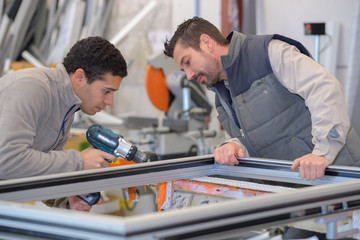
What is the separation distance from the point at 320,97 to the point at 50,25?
6.91 meters

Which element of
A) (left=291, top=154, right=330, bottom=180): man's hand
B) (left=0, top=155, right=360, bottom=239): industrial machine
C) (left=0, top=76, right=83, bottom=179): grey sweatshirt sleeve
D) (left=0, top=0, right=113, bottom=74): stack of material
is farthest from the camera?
(left=0, top=0, right=113, bottom=74): stack of material

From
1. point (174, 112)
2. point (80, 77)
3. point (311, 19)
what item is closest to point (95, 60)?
point (80, 77)

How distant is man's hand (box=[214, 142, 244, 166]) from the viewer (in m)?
1.88

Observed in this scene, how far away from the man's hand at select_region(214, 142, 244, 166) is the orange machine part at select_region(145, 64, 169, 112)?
264cm

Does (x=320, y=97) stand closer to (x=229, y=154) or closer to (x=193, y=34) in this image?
(x=229, y=154)

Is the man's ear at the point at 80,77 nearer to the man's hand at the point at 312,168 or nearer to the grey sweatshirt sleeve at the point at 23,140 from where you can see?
the grey sweatshirt sleeve at the point at 23,140

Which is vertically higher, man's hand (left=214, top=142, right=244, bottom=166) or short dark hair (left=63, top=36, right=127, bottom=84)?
short dark hair (left=63, top=36, right=127, bottom=84)

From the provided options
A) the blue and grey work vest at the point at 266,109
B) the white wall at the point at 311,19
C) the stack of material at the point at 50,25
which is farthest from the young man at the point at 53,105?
the stack of material at the point at 50,25

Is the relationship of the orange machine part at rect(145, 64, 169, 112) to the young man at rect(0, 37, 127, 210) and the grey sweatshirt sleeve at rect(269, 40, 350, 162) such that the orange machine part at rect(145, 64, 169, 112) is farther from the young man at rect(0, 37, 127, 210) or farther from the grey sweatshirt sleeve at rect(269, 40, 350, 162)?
the grey sweatshirt sleeve at rect(269, 40, 350, 162)

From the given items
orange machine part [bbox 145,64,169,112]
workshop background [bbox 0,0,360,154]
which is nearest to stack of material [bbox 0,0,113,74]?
workshop background [bbox 0,0,360,154]

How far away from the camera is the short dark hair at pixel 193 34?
208 cm

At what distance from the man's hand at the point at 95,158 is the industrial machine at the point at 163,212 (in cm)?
21

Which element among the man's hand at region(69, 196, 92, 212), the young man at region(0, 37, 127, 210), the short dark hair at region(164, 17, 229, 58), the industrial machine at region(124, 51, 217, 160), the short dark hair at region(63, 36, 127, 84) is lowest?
the industrial machine at region(124, 51, 217, 160)

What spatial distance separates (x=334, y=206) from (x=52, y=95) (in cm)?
118
